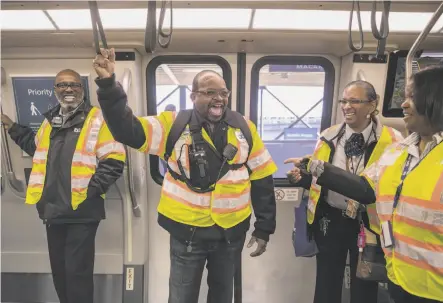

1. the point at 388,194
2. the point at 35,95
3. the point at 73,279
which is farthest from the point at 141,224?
the point at 388,194

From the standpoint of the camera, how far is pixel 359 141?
2258 millimetres

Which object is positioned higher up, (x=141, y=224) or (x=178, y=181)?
(x=178, y=181)

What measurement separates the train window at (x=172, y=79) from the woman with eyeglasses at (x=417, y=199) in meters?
1.70

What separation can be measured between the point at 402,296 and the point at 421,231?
33 centimetres

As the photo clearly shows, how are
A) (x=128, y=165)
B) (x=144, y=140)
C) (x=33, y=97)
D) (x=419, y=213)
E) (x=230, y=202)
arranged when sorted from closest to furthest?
(x=419, y=213) → (x=144, y=140) → (x=230, y=202) → (x=128, y=165) → (x=33, y=97)

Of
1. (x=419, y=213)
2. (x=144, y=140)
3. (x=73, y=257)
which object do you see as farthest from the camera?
(x=73, y=257)

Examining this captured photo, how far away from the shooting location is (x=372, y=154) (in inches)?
85.2

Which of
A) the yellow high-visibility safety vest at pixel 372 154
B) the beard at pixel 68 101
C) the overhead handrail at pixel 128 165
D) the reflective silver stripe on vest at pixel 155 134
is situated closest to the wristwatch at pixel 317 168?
the yellow high-visibility safety vest at pixel 372 154

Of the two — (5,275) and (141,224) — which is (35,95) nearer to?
(141,224)

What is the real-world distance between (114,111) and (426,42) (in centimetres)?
245

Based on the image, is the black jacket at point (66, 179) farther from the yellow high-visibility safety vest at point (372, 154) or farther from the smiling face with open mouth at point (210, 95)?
the yellow high-visibility safety vest at point (372, 154)

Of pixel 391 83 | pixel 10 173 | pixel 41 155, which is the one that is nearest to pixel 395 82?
pixel 391 83

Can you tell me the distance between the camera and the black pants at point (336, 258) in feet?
7.48

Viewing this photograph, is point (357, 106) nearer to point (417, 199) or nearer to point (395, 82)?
point (395, 82)
